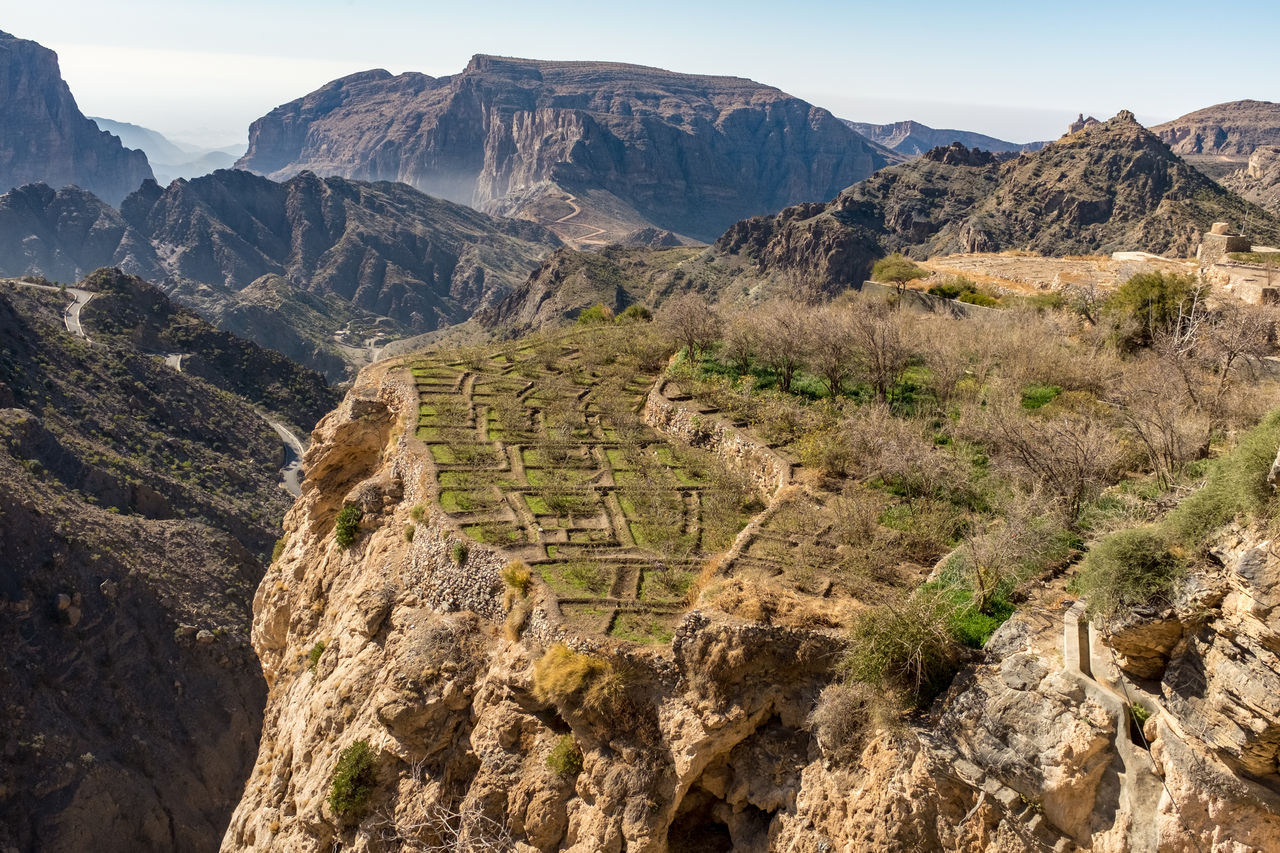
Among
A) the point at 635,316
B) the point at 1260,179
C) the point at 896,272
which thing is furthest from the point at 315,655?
the point at 1260,179

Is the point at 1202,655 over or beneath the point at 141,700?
over

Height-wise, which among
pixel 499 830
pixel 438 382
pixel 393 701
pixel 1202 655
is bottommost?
pixel 499 830

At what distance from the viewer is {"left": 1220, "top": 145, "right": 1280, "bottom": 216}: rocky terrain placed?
89812 mm

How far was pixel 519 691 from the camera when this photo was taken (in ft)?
40.5

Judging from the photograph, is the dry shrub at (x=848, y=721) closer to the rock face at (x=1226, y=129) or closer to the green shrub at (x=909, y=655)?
the green shrub at (x=909, y=655)

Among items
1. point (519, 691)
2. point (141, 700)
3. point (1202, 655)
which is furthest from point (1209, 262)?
point (141, 700)

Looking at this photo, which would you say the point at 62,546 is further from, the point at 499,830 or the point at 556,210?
the point at 556,210

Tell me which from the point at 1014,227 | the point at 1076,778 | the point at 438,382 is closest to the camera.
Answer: the point at 1076,778

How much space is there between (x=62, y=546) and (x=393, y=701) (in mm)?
28437

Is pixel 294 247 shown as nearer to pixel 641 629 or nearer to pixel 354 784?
pixel 354 784

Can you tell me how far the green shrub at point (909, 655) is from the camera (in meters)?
9.81

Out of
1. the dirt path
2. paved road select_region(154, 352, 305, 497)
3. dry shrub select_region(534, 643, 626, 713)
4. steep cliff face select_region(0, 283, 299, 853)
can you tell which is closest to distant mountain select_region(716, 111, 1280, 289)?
paved road select_region(154, 352, 305, 497)

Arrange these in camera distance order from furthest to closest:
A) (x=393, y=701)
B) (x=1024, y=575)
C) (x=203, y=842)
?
(x=203, y=842) → (x=393, y=701) → (x=1024, y=575)

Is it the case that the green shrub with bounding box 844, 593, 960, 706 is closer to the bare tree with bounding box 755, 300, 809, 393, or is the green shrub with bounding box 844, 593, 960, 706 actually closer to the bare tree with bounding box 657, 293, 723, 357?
the bare tree with bounding box 755, 300, 809, 393
